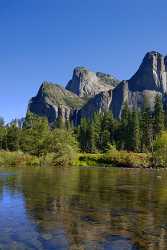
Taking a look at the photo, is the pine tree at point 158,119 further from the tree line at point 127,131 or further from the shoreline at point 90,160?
the shoreline at point 90,160

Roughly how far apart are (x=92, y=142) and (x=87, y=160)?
1697 inches

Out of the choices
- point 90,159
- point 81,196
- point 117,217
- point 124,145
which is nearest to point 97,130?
point 124,145

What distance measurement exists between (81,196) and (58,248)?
53.0 ft

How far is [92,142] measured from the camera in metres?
139

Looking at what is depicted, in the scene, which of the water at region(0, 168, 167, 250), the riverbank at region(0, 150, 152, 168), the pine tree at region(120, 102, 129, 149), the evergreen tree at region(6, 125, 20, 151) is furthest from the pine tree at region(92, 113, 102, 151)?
the water at region(0, 168, 167, 250)

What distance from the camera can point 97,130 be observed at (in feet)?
471

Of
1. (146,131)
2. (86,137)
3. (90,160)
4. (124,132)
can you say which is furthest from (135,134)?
(90,160)

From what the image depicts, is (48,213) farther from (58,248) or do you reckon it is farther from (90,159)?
(90,159)

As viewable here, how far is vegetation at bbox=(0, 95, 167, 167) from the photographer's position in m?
88.2

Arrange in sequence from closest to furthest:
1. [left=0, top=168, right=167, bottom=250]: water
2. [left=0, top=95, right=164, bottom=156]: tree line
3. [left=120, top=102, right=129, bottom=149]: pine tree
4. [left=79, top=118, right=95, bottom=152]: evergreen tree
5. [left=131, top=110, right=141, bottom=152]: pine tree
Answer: [left=0, top=168, right=167, bottom=250]: water, [left=0, top=95, right=164, bottom=156]: tree line, [left=131, top=110, right=141, bottom=152]: pine tree, [left=120, top=102, right=129, bottom=149]: pine tree, [left=79, top=118, right=95, bottom=152]: evergreen tree

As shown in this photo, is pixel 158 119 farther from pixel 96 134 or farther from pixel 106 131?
pixel 96 134

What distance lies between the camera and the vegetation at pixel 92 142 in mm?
88188

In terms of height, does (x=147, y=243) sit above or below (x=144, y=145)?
below

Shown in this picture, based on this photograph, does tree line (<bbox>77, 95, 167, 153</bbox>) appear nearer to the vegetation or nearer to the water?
the vegetation
